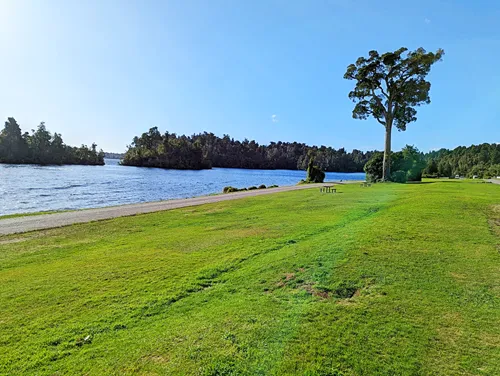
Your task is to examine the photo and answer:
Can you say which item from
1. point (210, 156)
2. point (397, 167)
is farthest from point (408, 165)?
point (210, 156)

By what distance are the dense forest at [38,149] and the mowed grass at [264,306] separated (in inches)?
5161

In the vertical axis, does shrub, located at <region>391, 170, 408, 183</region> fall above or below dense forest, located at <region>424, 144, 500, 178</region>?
below

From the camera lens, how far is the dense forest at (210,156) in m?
144

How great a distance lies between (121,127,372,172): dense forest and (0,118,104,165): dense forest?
2075 cm

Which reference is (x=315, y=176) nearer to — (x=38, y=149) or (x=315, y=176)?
(x=315, y=176)

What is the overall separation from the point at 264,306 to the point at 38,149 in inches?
5600

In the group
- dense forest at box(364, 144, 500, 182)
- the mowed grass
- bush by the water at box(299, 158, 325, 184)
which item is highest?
dense forest at box(364, 144, 500, 182)

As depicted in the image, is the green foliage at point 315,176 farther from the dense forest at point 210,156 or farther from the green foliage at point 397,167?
the dense forest at point 210,156

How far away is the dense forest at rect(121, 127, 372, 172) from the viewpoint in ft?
474

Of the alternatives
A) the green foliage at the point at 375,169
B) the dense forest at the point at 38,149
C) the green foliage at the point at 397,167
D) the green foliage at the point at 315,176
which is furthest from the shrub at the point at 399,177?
the dense forest at the point at 38,149

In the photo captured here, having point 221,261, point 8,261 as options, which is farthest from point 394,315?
point 8,261

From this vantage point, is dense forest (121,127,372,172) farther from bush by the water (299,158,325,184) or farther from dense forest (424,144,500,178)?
bush by the water (299,158,325,184)

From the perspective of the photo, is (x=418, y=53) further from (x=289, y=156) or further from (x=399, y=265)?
(x=289, y=156)

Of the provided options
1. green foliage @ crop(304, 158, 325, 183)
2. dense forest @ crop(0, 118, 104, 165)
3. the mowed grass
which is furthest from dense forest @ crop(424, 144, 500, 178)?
dense forest @ crop(0, 118, 104, 165)
